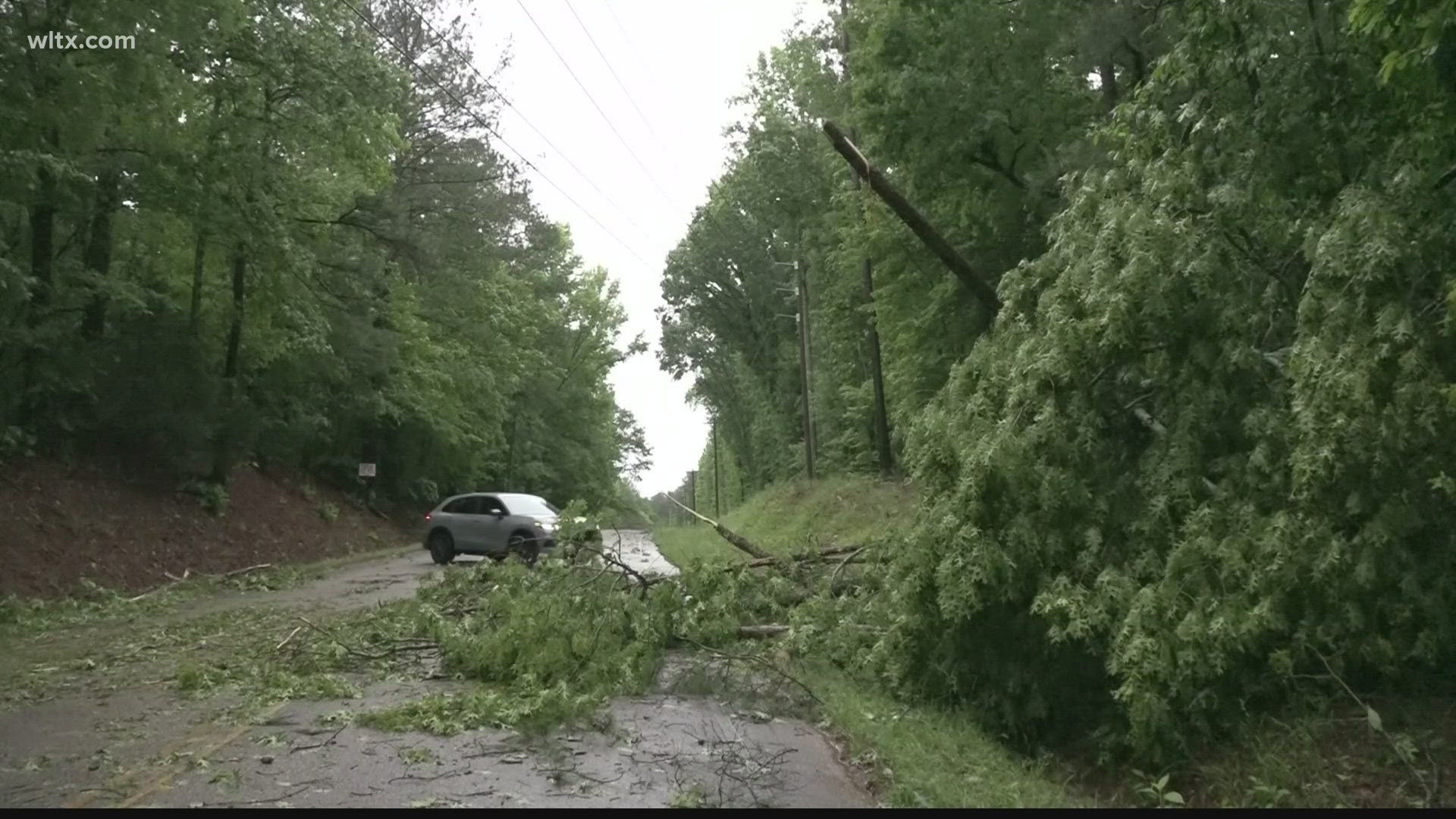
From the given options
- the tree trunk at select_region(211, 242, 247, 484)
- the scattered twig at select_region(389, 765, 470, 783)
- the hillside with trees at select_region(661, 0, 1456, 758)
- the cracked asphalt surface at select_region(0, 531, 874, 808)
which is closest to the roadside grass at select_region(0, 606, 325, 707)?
the cracked asphalt surface at select_region(0, 531, 874, 808)

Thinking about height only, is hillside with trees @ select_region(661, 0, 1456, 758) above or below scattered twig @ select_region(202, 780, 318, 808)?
above

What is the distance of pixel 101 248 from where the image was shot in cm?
2327

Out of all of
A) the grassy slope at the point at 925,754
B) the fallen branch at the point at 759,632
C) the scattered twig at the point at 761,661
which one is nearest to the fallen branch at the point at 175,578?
the grassy slope at the point at 925,754

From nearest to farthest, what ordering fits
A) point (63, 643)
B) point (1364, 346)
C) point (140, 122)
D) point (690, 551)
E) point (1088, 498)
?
1. point (1364, 346)
2. point (1088, 498)
3. point (63, 643)
4. point (140, 122)
5. point (690, 551)

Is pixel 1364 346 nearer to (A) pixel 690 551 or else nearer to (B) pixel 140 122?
(B) pixel 140 122

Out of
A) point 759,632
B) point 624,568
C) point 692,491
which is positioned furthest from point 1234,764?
point 692,491

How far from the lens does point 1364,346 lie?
7367 millimetres

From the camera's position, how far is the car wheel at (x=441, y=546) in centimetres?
2792

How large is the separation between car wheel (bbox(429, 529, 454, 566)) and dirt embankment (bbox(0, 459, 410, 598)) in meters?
3.21

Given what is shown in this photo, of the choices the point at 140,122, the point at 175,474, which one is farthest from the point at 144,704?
the point at 175,474

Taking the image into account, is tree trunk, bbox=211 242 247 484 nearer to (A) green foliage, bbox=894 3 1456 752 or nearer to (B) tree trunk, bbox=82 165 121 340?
(B) tree trunk, bbox=82 165 121 340

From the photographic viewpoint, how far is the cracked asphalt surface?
6961 mm

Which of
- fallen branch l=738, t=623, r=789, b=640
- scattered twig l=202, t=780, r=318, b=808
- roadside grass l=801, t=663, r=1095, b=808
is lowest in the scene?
scattered twig l=202, t=780, r=318, b=808

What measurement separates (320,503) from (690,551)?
12.6 metres
